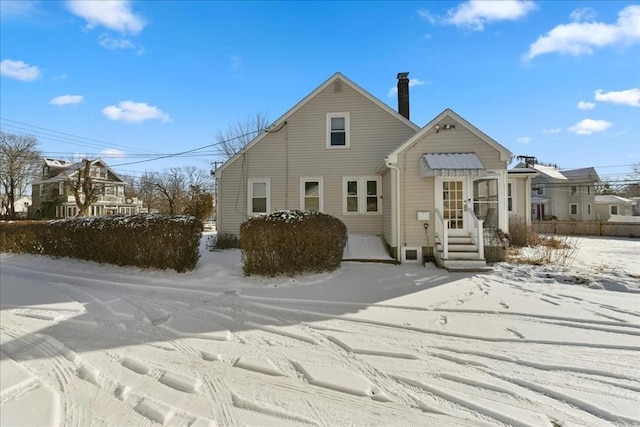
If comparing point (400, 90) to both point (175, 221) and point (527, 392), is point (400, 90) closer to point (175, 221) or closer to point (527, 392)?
point (175, 221)

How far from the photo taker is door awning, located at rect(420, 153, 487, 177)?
10141 millimetres

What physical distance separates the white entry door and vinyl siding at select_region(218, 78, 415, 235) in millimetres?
3392

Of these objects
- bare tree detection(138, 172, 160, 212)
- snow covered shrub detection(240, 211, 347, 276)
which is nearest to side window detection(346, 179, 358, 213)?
snow covered shrub detection(240, 211, 347, 276)

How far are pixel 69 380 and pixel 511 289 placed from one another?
26.3 ft

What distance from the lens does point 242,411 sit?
312cm

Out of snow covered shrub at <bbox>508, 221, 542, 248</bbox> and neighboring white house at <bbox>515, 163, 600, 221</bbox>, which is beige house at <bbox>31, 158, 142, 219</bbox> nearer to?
snow covered shrub at <bbox>508, 221, 542, 248</bbox>

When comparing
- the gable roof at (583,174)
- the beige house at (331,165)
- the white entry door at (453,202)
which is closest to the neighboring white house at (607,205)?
the gable roof at (583,174)

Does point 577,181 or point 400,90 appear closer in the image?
point 400,90

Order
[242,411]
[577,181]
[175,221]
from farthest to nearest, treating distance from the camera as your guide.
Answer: [577,181]
[175,221]
[242,411]

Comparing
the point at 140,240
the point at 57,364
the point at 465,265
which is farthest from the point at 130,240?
the point at 465,265

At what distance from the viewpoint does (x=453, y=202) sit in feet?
36.8

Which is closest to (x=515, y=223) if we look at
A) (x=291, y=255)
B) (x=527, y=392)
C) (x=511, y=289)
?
(x=511, y=289)

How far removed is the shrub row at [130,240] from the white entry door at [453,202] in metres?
7.45

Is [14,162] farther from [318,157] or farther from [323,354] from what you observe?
[323,354]
